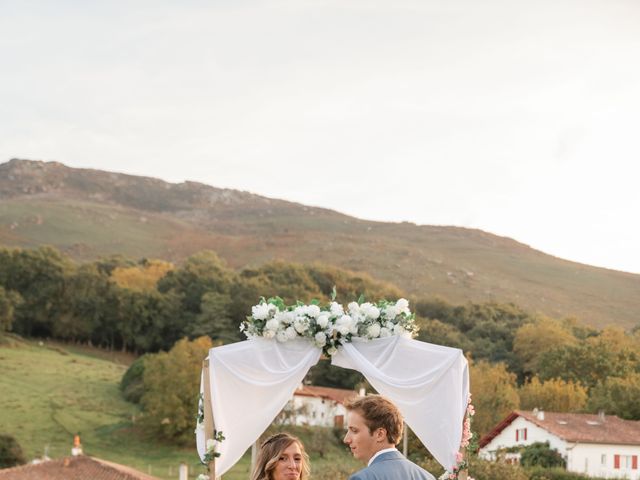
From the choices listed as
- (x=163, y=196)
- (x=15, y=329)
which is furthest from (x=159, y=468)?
(x=163, y=196)

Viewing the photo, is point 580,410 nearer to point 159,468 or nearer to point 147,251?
point 159,468

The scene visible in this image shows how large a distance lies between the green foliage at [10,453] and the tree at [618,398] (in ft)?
78.9

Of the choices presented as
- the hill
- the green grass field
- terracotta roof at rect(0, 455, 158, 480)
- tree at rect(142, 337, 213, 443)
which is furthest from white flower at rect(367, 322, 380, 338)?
the hill

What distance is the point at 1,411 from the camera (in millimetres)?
48250

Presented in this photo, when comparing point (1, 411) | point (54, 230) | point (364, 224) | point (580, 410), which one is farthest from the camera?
point (364, 224)

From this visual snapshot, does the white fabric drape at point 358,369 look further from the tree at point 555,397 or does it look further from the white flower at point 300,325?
the tree at point 555,397

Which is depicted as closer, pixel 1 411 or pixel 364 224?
pixel 1 411

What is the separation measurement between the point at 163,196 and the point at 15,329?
102 meters

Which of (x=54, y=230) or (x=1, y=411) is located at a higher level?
(x=54, y=230)

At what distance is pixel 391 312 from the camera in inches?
377

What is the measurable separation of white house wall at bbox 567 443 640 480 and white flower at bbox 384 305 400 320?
92.7 feet

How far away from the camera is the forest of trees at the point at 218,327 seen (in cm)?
4859

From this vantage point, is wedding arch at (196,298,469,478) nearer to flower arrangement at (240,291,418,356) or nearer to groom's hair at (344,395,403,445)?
flower arrangement at (240,291,418,356)

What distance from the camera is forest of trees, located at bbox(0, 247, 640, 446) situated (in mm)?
48594
